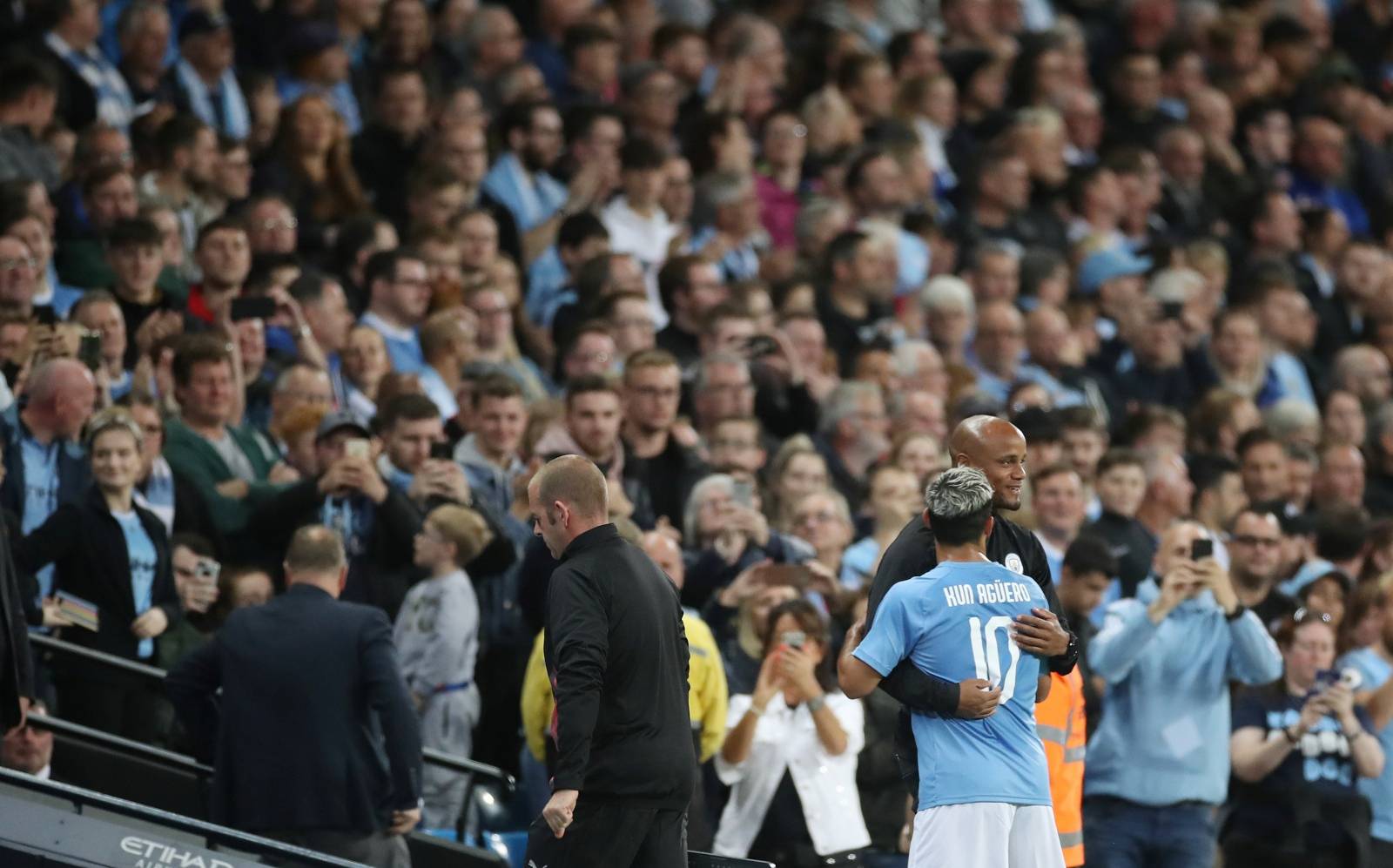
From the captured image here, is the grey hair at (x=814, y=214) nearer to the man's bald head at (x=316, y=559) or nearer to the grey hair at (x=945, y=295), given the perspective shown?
the grey hair at (x=945, y=295)

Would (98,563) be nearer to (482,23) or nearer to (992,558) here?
(992,558)

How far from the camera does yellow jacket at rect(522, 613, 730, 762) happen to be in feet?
30.0

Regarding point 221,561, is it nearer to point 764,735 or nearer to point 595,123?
point 764,735

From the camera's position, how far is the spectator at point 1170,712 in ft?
30.7

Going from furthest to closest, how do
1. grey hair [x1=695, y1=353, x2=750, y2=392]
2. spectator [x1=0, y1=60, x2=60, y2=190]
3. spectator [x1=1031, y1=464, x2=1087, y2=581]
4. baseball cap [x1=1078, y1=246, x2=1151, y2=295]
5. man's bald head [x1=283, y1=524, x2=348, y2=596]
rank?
baseball cap [x1=1078, y1=246, x2=1151, y2=295] → grey hair [x1=695, y1=353, x2=750, y2=392] → spectator [x1=0, y1=60, x2=60, y2=190] → spectator [x1=1031, y1=464, x2=1087, y2=581] → man's bald head [x1=283, y1=524, x2=348, y2=596]

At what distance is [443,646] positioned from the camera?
9.84 metres

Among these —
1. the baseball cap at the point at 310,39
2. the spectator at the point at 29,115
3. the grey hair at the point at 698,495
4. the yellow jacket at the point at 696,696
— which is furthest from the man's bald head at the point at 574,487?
the baseball cap at the point at 310,39

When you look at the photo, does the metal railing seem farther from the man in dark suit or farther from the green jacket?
the green jacket

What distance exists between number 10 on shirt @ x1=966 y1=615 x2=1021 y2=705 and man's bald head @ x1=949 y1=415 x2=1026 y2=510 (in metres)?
0.44

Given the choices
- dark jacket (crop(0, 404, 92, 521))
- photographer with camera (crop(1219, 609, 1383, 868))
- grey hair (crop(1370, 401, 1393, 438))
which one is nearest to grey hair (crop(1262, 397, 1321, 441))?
grey hair (crop(1370, 401, 1393, 438))

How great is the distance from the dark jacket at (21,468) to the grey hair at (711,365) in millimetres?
3641

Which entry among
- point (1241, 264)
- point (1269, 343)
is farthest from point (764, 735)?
point (1241, 264)

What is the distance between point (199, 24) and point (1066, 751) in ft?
25.6

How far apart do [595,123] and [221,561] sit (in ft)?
18.1
